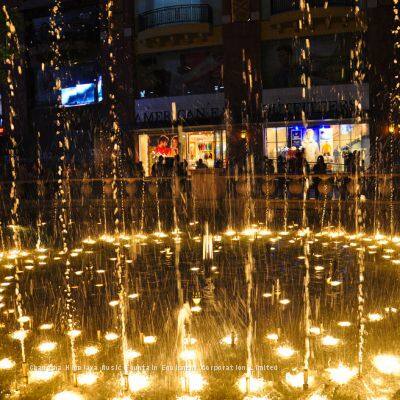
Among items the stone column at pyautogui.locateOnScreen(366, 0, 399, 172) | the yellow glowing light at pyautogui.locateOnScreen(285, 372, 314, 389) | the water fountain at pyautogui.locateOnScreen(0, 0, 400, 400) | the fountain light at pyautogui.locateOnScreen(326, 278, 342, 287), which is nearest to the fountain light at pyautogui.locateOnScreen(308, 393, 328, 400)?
the water fountain at pyautogui.locateOnScreen(0, 0, 400, 400)

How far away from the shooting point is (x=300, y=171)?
17.4m

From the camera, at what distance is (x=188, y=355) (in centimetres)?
494

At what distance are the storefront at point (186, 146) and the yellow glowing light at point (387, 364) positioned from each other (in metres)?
22.0

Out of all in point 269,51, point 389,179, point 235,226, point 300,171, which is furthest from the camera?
point 269,51

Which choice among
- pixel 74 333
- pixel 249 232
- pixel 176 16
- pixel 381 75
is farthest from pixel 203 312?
pixel 176 16

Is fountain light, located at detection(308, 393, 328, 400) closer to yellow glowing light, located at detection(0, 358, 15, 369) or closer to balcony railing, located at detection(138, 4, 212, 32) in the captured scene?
yellow glowing light, located at detection(0, 358, 15, 369)

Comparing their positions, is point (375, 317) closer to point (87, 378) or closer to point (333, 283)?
point (333, 283)

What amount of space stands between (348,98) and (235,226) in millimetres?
13752

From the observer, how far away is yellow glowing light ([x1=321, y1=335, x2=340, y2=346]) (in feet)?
16.7

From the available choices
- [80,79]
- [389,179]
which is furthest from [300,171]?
[80,79]

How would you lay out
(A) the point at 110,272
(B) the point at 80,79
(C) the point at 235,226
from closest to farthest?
(A) the point at 110,272 < (C) the point at 235,226 < (B) the point at 80,79

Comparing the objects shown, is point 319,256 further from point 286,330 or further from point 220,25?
point 220,25

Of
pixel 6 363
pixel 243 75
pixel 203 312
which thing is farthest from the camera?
pixel 243 75

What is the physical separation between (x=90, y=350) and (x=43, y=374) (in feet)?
1.97
